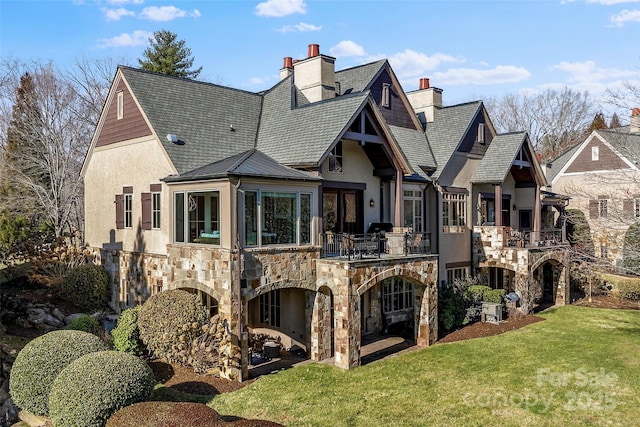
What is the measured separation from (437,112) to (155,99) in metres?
13.9

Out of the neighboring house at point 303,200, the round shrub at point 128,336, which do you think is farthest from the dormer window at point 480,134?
the round shrub at point 128,336

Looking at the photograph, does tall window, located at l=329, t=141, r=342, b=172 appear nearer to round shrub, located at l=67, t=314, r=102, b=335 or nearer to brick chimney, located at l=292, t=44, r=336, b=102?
brick chimney, located at l=292, t=44, r=336, b=102

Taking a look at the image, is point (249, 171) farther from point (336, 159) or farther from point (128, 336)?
point (128, 336)

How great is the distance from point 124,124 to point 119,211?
342cm

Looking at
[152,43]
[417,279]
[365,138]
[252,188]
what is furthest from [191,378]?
[152,43]

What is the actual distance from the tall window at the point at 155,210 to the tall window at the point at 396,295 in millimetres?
8899

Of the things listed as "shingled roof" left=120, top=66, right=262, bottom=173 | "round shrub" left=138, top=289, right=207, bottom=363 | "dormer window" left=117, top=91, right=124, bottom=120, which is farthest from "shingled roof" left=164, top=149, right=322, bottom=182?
"dormer window" left=117, top=91, right=124, bottom=120

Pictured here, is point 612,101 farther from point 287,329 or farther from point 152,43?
point 152,43

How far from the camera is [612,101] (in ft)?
50.6

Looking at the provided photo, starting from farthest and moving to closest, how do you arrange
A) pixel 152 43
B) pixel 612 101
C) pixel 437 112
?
pixel 152 43 → pixel 437 112 → pixel 612 101

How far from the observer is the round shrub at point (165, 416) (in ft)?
26.8

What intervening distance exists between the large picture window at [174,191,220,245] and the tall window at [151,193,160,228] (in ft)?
6.40

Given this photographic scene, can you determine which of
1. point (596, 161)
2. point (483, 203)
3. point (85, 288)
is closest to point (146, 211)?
point (85, 288)

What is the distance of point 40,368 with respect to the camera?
443 inches
